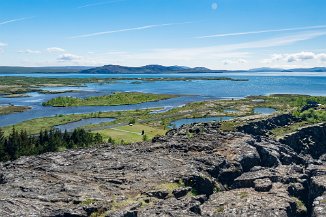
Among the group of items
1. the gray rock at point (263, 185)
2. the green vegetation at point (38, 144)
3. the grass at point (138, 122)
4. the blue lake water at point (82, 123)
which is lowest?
the blue lake water at point (82, 123)

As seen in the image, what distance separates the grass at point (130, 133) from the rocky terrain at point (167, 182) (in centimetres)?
4570

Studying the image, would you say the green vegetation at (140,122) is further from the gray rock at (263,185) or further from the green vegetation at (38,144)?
the gray rock at (263,185)

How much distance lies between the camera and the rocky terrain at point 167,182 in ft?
156

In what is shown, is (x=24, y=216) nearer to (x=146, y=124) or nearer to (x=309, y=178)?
(x=309, y=178)

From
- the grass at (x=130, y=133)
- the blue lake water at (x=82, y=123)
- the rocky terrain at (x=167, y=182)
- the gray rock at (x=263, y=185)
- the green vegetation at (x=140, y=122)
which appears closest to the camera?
the rocky terrain at (x=167, y=182)

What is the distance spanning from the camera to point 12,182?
5412cm

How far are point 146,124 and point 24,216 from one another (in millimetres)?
118126

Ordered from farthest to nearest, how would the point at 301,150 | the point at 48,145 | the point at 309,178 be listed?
the point at 301,150 < the point at 48,145 < the point at 309,178

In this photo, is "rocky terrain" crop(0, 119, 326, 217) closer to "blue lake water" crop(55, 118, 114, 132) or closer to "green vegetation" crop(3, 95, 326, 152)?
"green vegetation" crop(3, 95, 326, 152)

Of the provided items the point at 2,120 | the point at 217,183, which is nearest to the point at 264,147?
the point at 217,183

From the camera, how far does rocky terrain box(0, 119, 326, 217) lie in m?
47.5

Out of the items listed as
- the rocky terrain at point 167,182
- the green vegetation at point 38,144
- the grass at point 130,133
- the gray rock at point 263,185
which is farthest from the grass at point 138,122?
the gray rock at point 263,185

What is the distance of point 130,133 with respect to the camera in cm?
13588

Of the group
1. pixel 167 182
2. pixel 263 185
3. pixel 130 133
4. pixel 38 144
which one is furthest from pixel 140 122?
pixel 263 185
